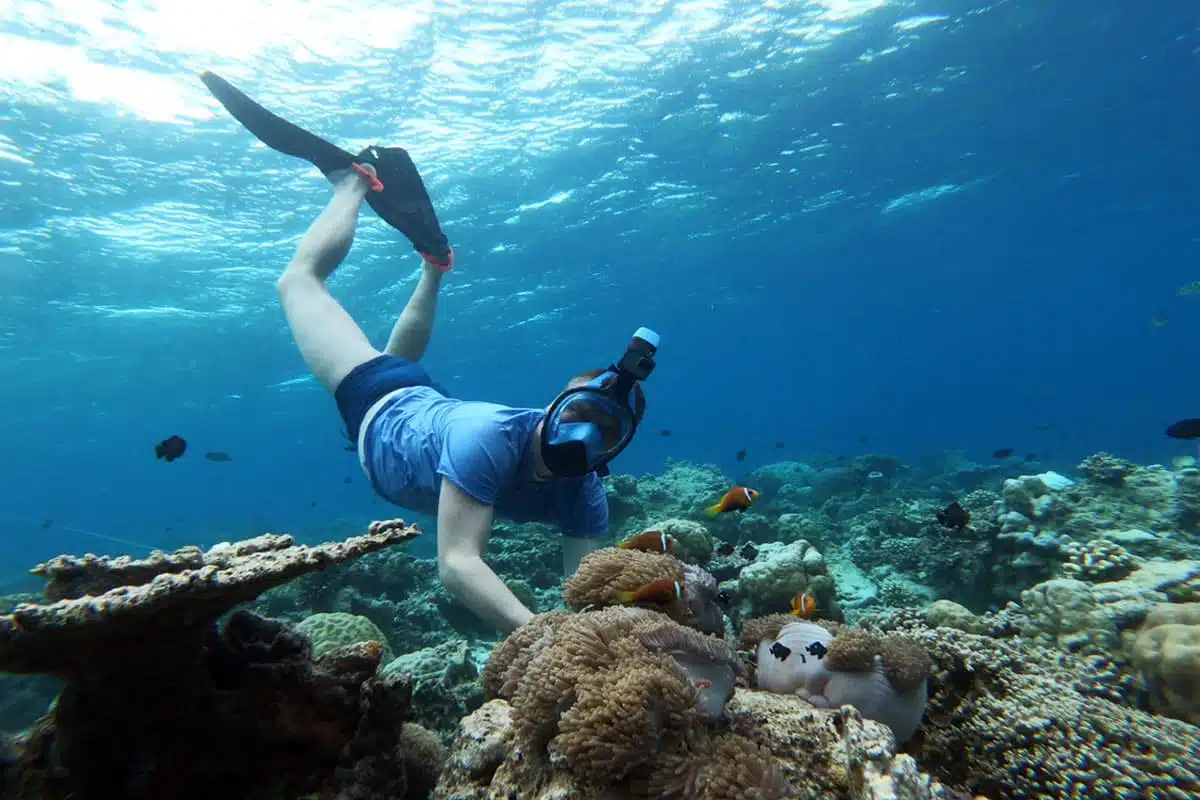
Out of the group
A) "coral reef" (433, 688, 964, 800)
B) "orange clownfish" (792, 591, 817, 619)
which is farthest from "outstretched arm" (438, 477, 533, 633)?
"orange clownfish" (792, 591, 817, 619)

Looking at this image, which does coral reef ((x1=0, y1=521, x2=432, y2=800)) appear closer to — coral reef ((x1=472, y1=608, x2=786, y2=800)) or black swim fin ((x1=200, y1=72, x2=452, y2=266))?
coral reef ((x1=472, y1=608, x2=786, y2=800))

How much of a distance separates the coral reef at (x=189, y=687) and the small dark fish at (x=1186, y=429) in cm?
832

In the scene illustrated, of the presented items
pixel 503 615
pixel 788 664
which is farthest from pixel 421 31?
pixel 788 664

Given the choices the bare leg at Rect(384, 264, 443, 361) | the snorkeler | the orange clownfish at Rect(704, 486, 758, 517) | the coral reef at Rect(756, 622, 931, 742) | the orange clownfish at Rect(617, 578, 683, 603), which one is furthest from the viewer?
the bare leg at Rect(384, 264, 443, 361)

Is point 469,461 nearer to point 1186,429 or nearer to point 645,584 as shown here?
point 645,584

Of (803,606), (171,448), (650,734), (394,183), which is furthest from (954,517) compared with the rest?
(171,448)

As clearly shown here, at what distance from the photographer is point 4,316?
24.0 m

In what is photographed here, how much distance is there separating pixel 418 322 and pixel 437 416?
2.34 metres

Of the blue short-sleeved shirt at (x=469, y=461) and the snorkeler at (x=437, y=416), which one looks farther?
the blue short-sleeved shirt at (x=469, y=461)

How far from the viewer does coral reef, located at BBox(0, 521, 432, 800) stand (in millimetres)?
1843

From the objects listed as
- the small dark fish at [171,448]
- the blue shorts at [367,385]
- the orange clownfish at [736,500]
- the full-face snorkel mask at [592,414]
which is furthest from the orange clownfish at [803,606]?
the small dark fish at [171,448]

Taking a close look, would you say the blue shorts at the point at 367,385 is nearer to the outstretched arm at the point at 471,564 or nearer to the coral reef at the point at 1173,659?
the outstretched arm at the point at 471,564

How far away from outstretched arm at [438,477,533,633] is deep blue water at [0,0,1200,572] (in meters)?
13.2

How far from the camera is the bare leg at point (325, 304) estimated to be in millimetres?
5609
